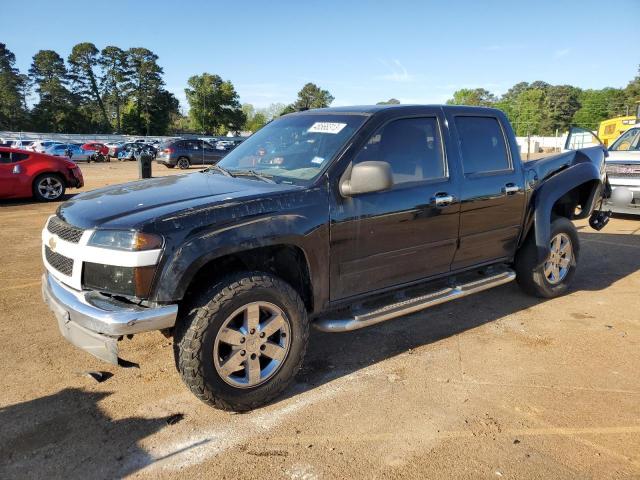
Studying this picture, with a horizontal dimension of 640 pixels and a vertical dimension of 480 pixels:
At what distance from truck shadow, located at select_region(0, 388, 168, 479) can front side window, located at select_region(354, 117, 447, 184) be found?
7.55 feet

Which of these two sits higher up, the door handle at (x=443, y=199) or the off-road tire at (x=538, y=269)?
the door handle at (x=443, y=199)

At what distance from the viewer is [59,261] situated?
3.18m

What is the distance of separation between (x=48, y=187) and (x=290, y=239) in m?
11.1

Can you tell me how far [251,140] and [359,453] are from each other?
2.82m

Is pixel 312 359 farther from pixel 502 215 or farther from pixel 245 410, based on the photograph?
pixel 502 215

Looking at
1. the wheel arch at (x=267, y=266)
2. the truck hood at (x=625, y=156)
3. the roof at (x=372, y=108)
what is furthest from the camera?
the truck hood at (x=625, y=156)

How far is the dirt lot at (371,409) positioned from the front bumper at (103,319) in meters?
0.53

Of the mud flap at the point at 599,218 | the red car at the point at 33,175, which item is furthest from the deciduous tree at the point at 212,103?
the mud flap at the point at 599,218

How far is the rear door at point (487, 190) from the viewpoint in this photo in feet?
13.9

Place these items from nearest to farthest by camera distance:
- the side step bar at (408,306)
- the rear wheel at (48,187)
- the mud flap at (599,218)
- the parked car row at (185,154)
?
the side step bar at (408,306) < the mud flap at (599,218) < the rear wheel at (48,187) < the parked car row at (185,154)

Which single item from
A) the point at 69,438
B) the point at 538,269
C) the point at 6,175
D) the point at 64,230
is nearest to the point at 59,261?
the point at 64,230

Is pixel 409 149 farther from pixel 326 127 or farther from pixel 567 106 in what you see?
pixel 567 106

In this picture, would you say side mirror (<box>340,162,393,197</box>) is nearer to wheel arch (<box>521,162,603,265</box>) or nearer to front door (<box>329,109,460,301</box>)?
front door (<box>329,109,460,301</box>)

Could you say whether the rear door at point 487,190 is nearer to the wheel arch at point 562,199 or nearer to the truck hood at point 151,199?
the wheel arch at point 562,199
